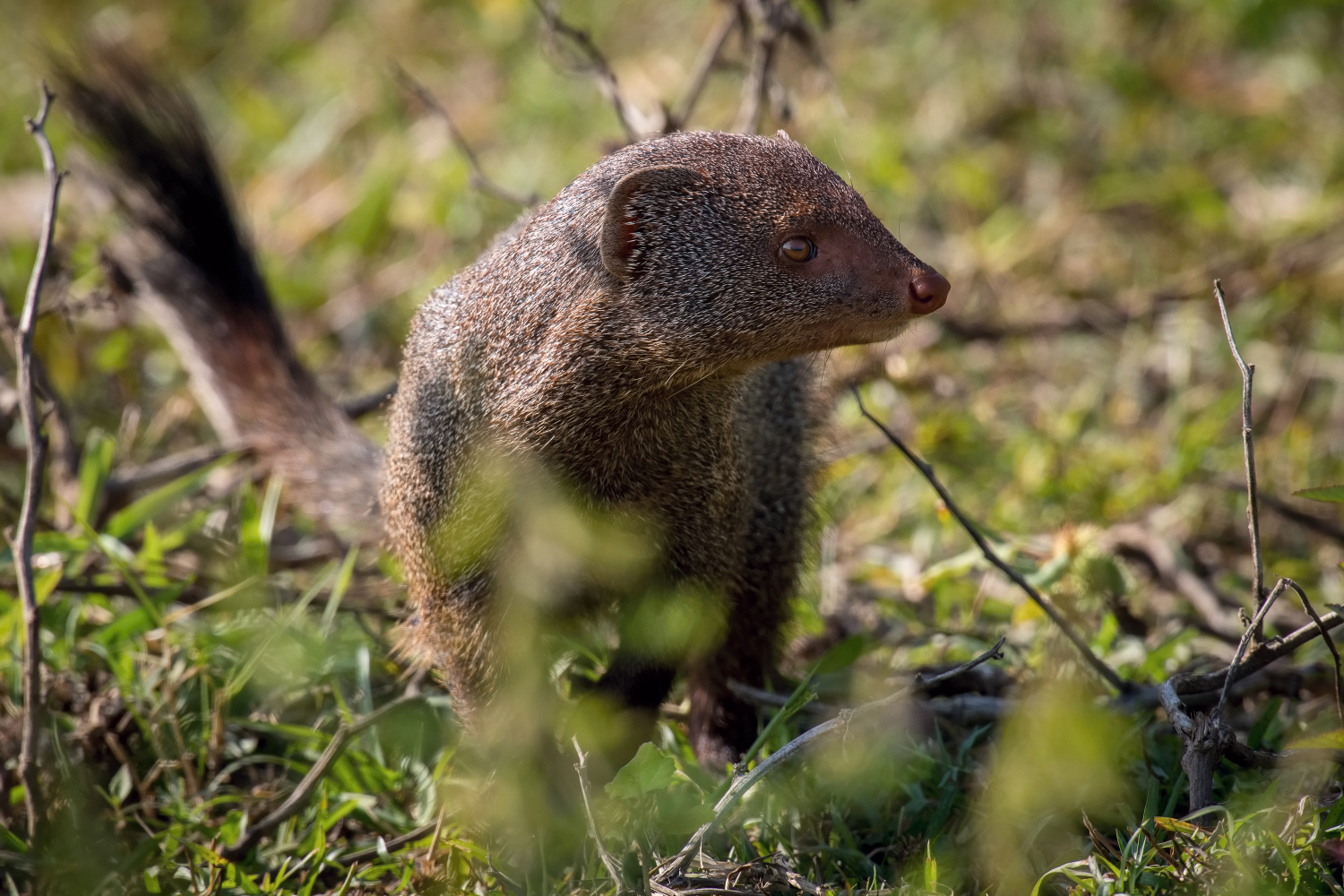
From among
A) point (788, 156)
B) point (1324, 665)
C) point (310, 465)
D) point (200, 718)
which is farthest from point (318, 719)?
point (1324, 665)

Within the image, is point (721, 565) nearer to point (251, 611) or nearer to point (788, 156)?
point (788, 156)

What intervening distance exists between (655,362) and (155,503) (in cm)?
144

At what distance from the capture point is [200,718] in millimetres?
2430

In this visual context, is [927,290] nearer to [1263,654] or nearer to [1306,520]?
[1263,654]

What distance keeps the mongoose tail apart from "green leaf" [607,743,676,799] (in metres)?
0.98

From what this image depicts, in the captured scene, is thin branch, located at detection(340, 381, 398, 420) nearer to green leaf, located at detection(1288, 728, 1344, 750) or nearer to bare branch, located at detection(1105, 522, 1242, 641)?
bare branch, located at detection(1105, 522, 1242, 641)

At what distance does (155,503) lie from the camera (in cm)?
282

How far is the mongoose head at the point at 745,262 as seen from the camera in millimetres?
1951

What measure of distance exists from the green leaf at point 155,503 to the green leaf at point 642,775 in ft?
4.66

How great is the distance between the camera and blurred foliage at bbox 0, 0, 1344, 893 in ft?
6.77

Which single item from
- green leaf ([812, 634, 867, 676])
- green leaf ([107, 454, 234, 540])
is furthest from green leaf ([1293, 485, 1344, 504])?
green leaf ([107, 454, 234, 540])

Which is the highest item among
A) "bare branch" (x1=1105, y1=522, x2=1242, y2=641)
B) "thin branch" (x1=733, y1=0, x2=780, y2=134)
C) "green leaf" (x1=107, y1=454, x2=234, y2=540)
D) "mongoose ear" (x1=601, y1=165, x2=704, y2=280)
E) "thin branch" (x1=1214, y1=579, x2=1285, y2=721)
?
"thin branch" (x1=733, y1=0, x2=780, y2=134)

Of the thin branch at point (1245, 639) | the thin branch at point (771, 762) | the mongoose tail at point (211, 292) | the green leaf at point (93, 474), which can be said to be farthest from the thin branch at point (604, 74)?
the thin branch at point (1245, 639)

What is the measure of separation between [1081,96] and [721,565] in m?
3.16
